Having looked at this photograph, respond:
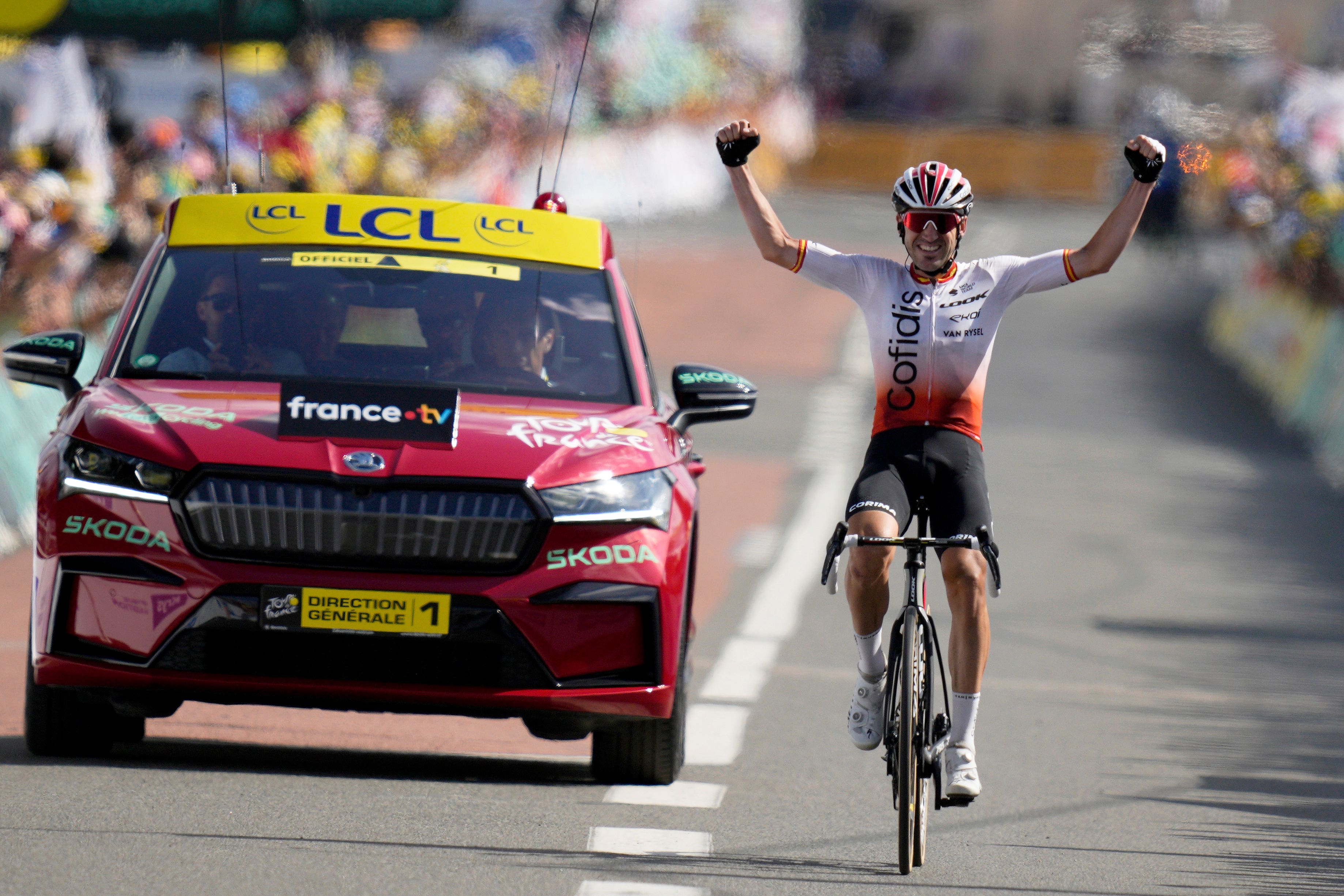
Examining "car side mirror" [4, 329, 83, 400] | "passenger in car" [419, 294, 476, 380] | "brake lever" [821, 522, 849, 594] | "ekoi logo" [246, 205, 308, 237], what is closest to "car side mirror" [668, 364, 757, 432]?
A: "passenger in car" [419, 294, 476, 380]

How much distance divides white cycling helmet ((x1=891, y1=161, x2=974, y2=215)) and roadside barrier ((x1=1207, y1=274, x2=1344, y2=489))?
15.0m

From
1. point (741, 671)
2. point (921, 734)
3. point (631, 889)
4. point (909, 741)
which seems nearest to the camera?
point (631, 889)

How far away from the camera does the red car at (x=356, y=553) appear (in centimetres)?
746

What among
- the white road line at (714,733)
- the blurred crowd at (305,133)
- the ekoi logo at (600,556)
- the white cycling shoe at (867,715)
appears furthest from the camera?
the blurred crowd at (305,133)

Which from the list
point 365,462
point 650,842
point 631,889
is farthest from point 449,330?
point 631,889

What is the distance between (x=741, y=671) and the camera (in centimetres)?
1186

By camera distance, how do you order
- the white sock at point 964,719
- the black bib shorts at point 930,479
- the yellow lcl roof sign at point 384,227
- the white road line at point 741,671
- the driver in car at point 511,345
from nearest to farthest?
the white sock at point 964,719
the black bib shorts at point 930,479
the driver in car at point 511,345
the yellow lcl roof sign at point 384,227
the white road line at point 741,671

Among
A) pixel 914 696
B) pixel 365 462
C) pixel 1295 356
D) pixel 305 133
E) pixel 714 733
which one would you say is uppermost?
pixel 305 133

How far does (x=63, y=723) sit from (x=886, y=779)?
2949 mm

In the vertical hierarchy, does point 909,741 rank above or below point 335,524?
below

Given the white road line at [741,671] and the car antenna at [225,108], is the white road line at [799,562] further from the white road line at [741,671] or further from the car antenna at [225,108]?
the car antenna at [225,108]

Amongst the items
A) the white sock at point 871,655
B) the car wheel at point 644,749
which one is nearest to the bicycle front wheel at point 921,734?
the white sock at point 871,655

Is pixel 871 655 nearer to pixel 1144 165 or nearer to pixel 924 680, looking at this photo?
pixel 924 680

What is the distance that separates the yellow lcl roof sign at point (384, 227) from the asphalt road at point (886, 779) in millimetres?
1808
